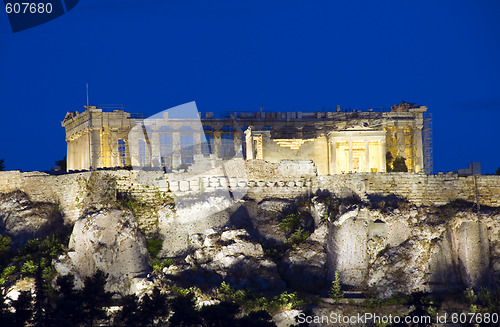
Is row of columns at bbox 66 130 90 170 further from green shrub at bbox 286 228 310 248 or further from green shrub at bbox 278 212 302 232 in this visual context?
green shrub at bbox 286 228 310 248

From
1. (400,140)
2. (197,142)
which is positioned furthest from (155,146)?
(400,140)

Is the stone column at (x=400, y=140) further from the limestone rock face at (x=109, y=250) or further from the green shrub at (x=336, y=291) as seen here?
the limestone rock face at (x=109, y=250)

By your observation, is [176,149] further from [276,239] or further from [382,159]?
[276,239]

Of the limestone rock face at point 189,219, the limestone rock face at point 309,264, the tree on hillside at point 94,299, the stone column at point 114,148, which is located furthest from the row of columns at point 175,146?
the tree on hillside at point 94,299

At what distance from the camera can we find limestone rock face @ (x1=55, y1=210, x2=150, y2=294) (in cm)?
5222

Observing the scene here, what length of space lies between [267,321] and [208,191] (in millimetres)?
11821

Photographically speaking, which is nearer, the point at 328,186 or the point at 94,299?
the point at 94,299

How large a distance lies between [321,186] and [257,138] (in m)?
10.4

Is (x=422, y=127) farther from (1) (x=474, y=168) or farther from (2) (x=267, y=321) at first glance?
(2) (x=267, y=321)

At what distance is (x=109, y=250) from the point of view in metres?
52.9

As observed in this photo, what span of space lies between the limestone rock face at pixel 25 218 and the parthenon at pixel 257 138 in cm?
930

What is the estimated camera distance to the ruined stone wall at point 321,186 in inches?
2245

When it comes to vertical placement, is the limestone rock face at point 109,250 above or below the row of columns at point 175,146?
below

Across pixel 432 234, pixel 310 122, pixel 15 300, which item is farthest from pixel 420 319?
pixel 310 122
